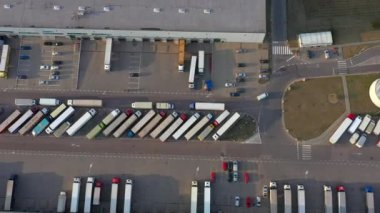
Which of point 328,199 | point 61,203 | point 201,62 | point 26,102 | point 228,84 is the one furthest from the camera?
point 201,62

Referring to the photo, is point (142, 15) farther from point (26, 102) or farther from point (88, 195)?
point (88, 195)

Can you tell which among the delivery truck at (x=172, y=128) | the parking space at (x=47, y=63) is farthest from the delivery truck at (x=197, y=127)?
the parking space at (x=47, y=63)

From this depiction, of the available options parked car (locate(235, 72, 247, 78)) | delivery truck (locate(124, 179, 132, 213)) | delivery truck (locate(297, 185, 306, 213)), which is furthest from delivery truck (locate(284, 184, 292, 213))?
delivery truck (locate(124, 179, 132, 213))

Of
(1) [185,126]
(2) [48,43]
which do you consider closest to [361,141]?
(1) [185,126]

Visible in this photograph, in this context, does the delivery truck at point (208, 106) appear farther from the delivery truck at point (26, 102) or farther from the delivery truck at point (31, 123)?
the delivery truck at point (26, 102)

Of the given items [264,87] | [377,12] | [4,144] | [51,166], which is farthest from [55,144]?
[377,12]

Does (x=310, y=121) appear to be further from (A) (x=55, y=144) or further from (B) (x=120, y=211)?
(A) (x=55, y=144)
